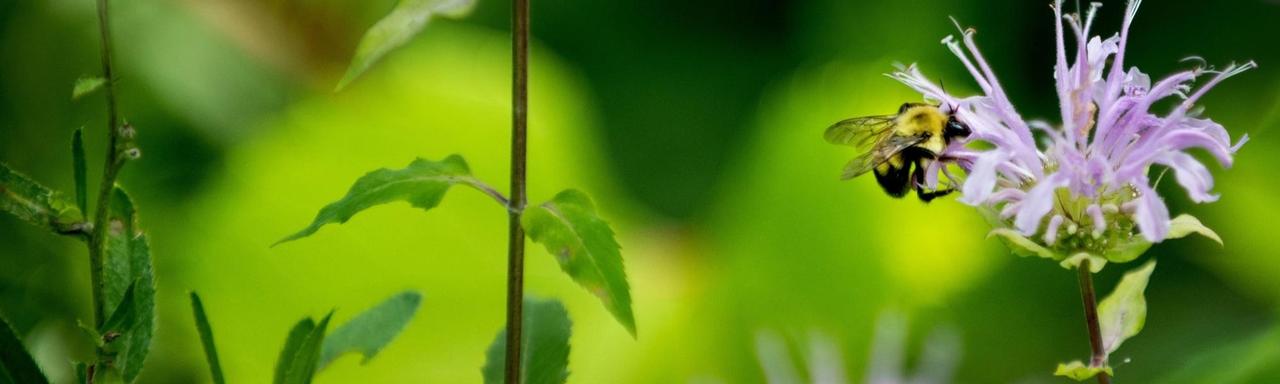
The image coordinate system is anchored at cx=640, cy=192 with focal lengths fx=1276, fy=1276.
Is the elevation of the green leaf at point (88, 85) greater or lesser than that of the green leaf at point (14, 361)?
greater

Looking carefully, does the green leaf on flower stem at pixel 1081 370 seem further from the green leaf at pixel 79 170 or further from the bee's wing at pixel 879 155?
the green leaf at pixel 79 170

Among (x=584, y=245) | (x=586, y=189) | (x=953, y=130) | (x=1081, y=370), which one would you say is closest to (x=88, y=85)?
(x=584, y=245)

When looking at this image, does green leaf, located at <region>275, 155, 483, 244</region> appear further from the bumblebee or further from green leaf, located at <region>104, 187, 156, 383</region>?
the bumblebee

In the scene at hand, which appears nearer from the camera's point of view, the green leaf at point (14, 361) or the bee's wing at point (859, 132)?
the green leaf at point (14, 361)

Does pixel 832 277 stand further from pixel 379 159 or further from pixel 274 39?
pixel 274 39

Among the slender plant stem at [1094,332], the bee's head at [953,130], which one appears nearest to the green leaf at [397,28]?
the slender plant stem at [1094,332]

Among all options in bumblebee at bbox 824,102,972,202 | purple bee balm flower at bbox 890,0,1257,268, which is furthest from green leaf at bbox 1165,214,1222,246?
bumblebee at bbox 824,102,972,202

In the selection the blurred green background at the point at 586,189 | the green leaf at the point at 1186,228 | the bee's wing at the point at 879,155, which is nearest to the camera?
the green leaf at the point at 1186,228

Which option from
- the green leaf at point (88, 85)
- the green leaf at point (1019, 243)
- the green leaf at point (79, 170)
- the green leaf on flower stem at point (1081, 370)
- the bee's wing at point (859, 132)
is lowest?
the green leaf on flower stem at point (1081, 370)
